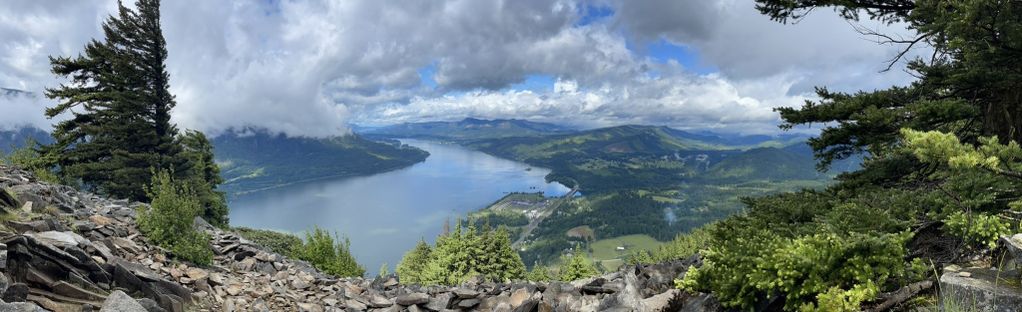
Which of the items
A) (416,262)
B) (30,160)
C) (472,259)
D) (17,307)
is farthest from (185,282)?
(416,262)

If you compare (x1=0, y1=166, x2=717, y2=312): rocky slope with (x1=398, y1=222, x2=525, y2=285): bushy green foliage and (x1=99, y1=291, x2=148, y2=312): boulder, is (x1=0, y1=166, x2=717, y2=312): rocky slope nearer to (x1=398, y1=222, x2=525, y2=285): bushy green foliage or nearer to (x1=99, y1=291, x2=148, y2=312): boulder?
(x1=99, y1=291, x2=148, y2=312): boulder

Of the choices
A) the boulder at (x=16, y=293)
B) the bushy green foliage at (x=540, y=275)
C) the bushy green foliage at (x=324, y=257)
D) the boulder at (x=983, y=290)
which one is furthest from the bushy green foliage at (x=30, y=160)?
the boulder at (x=983, y=290)

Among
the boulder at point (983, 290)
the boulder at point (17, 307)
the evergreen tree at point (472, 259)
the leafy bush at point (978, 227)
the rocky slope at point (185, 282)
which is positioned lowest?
the evergreen tree at point (472, 259)

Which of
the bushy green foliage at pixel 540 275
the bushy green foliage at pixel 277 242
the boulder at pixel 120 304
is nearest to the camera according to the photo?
the boulder at pixel 120 304

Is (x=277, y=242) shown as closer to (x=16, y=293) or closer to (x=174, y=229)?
(x=174, y=229)

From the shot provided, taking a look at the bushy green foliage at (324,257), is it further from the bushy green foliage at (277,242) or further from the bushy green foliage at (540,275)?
the bushy green foliage at (540,275)

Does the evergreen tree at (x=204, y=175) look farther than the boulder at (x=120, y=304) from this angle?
Yes

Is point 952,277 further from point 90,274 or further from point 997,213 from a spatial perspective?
point 90,274
